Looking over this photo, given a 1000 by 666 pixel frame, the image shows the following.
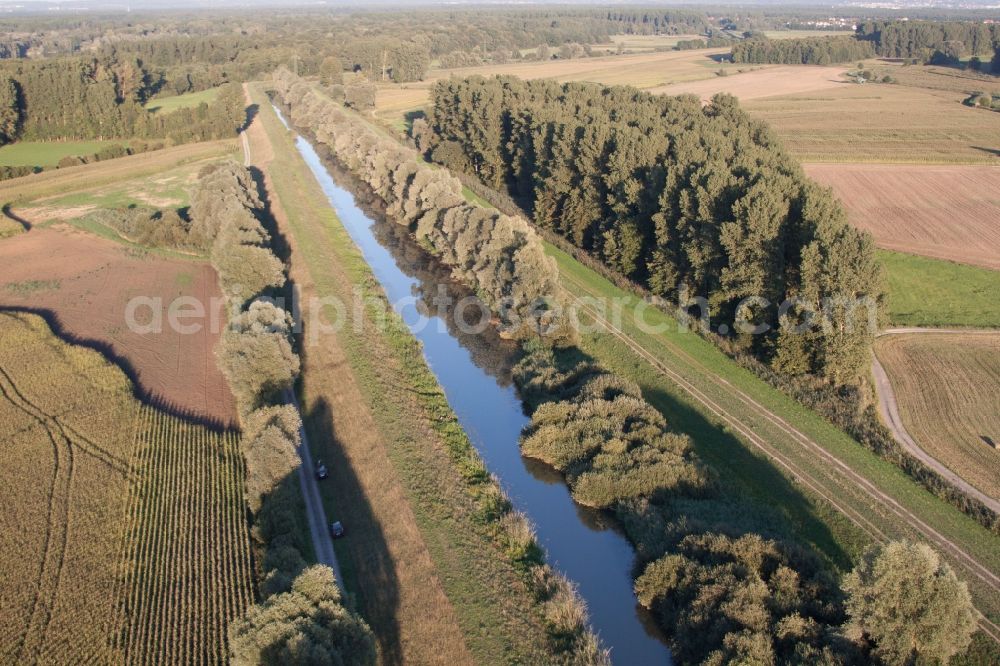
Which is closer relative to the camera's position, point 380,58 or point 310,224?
point 310,224

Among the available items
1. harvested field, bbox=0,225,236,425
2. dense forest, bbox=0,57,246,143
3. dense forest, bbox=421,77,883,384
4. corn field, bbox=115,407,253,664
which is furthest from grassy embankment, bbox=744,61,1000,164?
dense forest, bbox=0,57,246,143

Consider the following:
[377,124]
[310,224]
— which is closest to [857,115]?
[377,124]

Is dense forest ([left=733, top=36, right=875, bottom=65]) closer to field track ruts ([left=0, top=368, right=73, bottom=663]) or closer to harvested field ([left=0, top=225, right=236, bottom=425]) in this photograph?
harvested field ([left=0, top=225, right=236, bottom=425])

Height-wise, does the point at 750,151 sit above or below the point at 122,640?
above

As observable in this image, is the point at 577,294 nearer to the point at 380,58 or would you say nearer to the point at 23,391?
the point at 23,391

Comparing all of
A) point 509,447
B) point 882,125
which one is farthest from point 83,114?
point 882,125

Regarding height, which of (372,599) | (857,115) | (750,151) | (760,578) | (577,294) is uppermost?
(857,115)

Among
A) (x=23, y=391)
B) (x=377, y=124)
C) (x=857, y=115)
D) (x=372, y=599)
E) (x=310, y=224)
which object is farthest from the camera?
(x=377, y=124)
